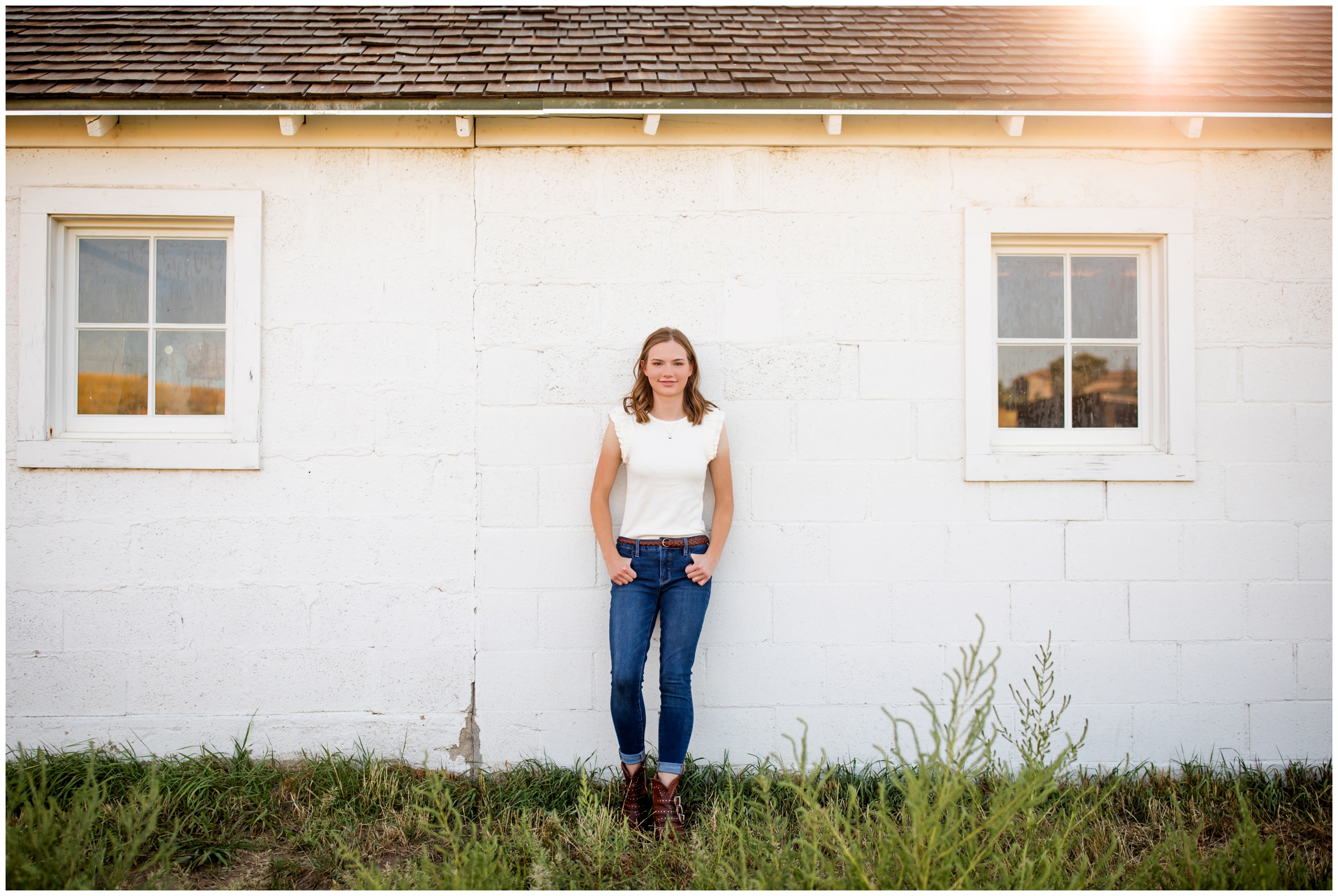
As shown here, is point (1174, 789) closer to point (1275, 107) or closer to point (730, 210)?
point (1275, 107)

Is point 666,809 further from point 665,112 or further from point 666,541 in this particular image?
point 665,112

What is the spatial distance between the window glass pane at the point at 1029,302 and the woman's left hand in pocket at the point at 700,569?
6.57 ft

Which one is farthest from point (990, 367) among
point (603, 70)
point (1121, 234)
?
point (603, 70)

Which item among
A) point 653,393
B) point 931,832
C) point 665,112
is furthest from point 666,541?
point 665,112

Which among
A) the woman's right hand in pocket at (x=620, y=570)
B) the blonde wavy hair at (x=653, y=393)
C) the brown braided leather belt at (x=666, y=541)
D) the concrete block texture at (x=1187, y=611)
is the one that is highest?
the blonde wavy hair at (x=653, y=393)

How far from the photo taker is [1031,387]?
12.7 feet

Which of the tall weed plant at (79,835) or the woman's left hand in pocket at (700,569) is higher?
the woman's left hand in pocket at (700,569)

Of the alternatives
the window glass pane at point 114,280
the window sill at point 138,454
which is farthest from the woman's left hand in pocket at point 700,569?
the window glass pane at point 114,280

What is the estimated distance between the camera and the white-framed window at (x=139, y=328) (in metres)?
3.63

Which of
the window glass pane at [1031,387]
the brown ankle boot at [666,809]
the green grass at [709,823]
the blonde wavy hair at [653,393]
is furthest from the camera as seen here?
the window glass pane at [1031,387]

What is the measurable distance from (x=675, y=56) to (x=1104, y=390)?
2870 mm

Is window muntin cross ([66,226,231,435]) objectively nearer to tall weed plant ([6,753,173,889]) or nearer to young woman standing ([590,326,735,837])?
tall weed plant ([6,753,173,889])

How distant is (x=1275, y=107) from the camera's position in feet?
11.6

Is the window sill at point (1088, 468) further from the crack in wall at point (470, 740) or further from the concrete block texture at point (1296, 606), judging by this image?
the crack in wall at point (470, 740)
